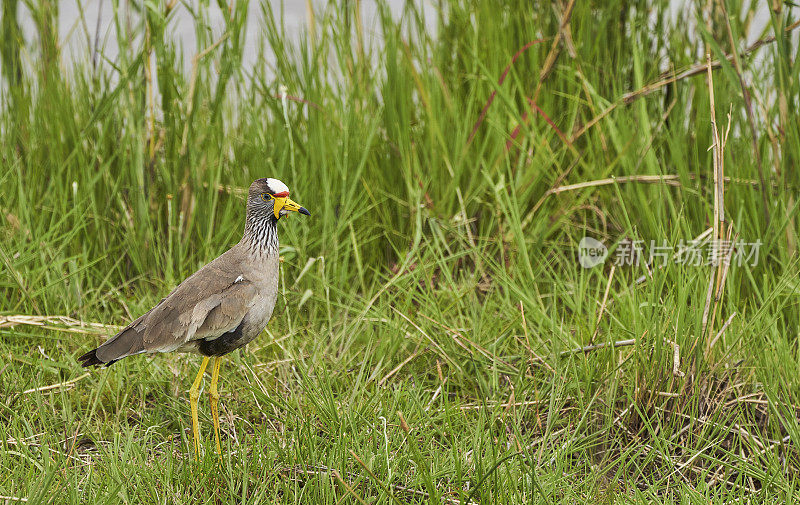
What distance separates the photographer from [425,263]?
10.8 ft

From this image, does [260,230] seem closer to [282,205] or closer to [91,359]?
[282,205]

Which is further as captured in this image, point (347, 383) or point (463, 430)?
point (347, 383)

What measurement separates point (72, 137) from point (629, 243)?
2.35m

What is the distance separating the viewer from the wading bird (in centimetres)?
210

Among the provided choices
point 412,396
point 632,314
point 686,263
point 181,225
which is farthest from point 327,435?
point 686,263

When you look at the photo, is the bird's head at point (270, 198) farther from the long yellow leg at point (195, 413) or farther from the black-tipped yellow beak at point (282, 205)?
the long yellow leg at point (195, 413)

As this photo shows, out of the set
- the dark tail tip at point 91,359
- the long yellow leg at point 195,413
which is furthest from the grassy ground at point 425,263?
the dark tail tip at point 91,359

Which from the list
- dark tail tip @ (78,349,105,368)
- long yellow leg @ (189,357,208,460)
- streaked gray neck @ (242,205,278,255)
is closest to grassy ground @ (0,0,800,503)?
long yellow leg @ (189,357,208,460)

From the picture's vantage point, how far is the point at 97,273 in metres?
3.27

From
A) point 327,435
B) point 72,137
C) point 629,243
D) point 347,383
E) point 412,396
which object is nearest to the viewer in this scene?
point 327,435

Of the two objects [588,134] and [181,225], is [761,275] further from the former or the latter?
[181,225]

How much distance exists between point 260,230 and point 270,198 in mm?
88

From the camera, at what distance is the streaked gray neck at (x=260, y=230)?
2.17m

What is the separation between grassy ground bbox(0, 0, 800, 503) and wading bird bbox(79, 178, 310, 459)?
0.95 ft
